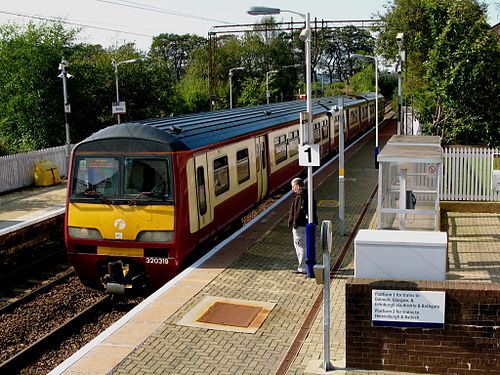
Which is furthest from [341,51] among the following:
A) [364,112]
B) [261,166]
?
[261,166]

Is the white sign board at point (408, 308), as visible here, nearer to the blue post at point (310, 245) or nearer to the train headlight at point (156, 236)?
the blue post at point (310, 245)

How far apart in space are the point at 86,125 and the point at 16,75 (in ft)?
18.0

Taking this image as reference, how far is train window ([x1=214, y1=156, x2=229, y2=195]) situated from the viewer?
46.2ft

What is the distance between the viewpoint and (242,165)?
1628 cm

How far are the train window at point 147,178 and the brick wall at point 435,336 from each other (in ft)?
15.6

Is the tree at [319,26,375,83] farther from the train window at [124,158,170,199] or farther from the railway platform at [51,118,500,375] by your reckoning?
the train window at [124,158,170,199]

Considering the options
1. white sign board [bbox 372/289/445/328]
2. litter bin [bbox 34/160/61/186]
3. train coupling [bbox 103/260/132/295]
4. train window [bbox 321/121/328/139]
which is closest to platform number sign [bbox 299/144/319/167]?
train coupling [bbox 103/260/132/295]

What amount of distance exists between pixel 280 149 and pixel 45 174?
1248 cm

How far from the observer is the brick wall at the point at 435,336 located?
781 centimetres

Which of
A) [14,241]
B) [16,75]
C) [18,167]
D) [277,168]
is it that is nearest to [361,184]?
[277,168]

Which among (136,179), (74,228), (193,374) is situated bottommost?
(193,374)

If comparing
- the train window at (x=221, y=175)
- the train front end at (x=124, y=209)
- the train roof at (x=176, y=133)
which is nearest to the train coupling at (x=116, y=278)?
the train front end at (x=124, y=209)

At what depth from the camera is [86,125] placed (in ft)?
131

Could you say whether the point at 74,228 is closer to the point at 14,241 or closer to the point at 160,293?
the point at 160,293
